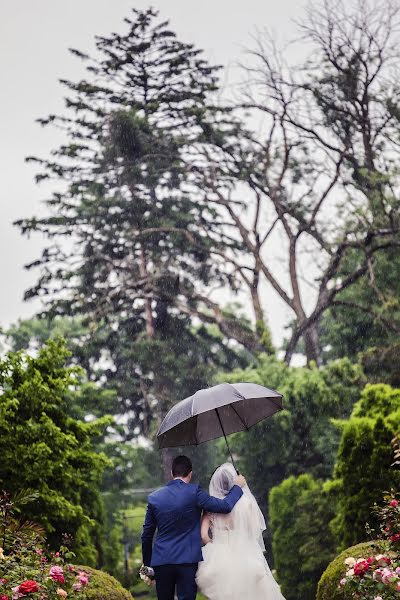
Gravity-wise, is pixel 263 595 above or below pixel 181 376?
below

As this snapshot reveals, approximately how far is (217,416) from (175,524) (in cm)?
152

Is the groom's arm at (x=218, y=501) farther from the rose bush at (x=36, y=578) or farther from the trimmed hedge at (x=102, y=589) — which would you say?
the trimmed hedge at (x=102, y=589)

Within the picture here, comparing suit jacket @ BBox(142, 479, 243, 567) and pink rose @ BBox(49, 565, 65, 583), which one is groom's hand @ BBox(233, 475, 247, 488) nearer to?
suit jacket @ BBox(142, 479, 243, 567)

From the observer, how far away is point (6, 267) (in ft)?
108

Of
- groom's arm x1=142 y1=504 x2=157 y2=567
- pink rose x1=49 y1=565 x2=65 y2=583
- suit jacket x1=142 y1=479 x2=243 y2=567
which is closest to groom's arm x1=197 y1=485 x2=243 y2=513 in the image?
suit jacket x1=142 y1=479 x2=243 y2=567

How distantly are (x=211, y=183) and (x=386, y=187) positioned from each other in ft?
21.4

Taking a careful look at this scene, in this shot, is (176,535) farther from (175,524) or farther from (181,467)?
(181,467)

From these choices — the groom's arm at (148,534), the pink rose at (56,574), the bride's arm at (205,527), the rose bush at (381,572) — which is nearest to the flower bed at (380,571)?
the rose bush at (381,572)

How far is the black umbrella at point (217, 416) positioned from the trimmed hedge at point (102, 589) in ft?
4.75

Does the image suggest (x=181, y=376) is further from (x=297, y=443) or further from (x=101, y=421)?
(x=101, y=421)

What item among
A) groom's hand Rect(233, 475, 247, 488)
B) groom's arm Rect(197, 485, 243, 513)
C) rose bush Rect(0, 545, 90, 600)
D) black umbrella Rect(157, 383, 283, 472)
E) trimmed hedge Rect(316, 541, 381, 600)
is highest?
black umbrella Rect(157, 383, 283, 472)

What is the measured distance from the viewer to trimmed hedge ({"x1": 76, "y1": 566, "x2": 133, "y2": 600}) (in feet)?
23.9

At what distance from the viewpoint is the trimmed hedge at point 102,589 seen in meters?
7.29

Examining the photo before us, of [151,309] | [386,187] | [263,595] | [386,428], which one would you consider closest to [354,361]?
[386,187]
